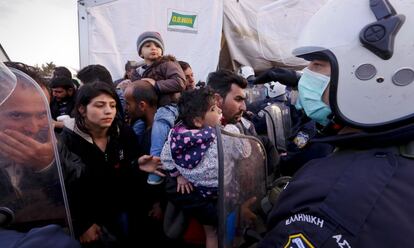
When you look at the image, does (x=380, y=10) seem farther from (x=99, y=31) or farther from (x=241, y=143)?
(x=99, y=31)

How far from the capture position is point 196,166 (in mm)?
1685

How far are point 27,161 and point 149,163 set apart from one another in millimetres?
1092

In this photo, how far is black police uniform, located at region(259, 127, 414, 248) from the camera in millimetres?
737

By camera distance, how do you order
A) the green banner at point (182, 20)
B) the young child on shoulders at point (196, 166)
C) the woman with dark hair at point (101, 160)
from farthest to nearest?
the green banner at point (182, 20) < the woman with dark hair at point (101, 160) < the young child on shoulders at point (196, 166)

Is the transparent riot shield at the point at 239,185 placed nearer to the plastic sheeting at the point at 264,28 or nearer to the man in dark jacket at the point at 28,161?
the man in dark jacket at the point at 28,161

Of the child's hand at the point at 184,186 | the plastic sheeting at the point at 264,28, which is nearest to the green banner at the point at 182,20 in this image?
the plastic sheeting at the point at 264,28

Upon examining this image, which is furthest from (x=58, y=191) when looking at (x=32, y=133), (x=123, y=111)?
(x=123, y=111)

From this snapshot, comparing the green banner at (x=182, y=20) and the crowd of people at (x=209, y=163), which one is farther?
the green banner at (x=182, y=20)

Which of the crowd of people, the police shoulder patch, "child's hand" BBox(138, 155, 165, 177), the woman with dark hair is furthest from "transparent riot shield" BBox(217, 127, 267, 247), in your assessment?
the woman with dark hair

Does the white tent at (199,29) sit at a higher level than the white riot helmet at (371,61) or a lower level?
higher

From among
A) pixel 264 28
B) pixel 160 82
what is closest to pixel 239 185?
pixel 160 82

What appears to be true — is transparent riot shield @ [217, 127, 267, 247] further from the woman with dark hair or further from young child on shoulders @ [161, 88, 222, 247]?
the woman with dark hair

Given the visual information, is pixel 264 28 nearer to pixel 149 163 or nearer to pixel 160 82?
pixel 160 82

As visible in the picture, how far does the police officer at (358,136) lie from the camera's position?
0.75 m
